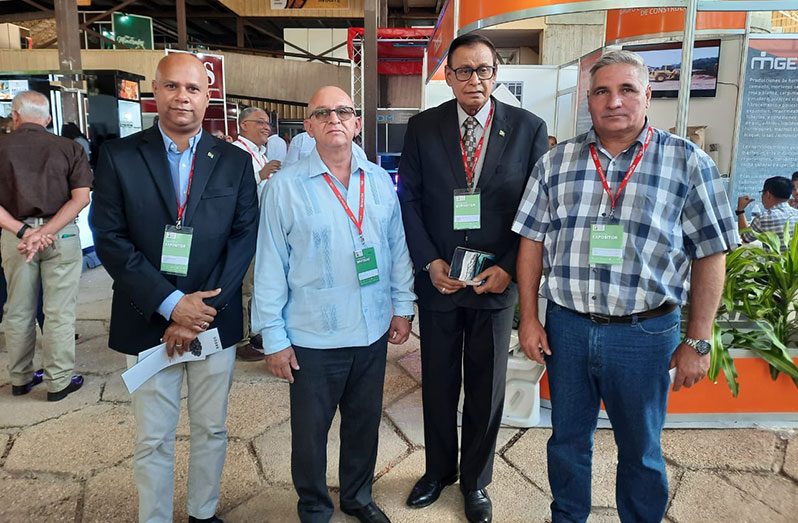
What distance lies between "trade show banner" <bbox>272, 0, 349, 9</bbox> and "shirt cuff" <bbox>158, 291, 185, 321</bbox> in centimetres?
1308

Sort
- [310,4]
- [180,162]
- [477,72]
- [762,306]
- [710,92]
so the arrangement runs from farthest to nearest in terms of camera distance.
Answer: [310,4], [710,92], [762,306], [477,72], [180,162]

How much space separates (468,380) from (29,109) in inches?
119

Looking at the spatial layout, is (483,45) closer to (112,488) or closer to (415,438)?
(415,438)

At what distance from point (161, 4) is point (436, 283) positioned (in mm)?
15317


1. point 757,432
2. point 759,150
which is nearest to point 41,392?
point 757,432

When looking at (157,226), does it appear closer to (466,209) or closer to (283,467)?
(466,209)

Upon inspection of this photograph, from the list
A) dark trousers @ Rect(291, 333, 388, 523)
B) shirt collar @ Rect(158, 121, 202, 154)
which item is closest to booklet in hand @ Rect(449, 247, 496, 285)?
dark trousers @ Rect(291, 333, 388, 523)

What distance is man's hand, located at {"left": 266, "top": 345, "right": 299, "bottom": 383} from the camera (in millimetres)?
1849

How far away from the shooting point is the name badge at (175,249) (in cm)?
176

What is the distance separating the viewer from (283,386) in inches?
138

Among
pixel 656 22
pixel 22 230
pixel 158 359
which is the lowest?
pixel 158 359

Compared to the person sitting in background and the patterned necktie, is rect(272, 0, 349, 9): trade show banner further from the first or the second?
the patterned necktie

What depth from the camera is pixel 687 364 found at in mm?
1727

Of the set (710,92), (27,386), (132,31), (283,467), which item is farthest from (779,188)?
(132,31)
